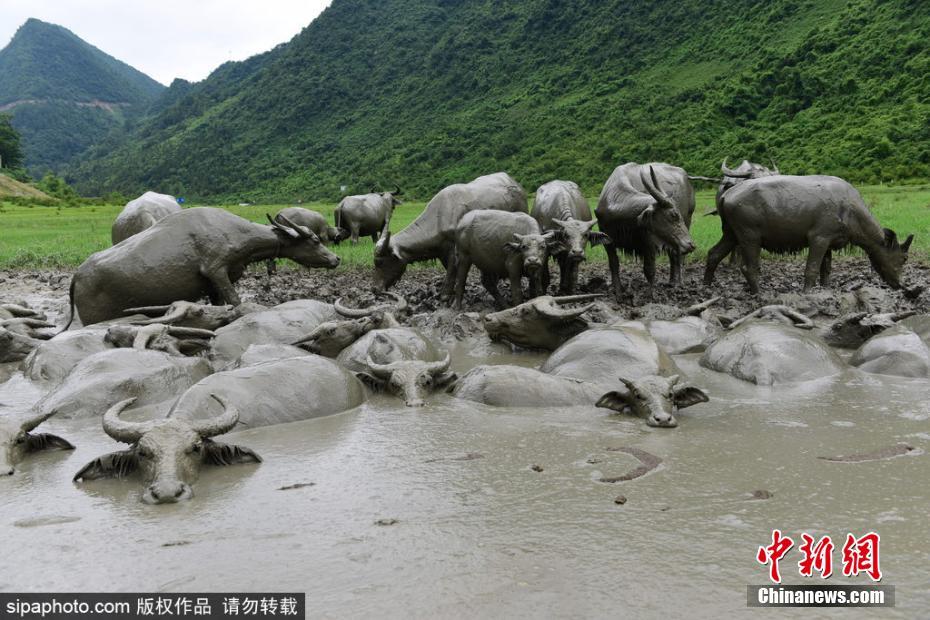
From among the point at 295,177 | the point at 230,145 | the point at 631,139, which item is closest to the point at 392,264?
the point at 631,139

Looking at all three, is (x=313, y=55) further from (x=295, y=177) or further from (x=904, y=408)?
(x=904, y=408)

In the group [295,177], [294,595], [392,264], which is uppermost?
[295,177]

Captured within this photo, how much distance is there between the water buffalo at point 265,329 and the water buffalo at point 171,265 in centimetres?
134

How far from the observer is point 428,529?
3.46 metres

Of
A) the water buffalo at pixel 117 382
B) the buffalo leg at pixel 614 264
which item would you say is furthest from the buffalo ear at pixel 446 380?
the buffalo leg at pixel 614 264

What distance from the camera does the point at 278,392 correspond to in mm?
5645

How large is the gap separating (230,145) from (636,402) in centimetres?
7775

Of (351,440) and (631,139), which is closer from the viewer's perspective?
(351,440)

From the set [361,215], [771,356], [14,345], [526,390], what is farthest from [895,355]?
[361,215]

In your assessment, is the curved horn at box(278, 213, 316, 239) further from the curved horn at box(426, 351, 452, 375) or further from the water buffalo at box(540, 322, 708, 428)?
the water buffalo at box(540, 322, 708, 428)

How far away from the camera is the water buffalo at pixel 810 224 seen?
9.51 metres

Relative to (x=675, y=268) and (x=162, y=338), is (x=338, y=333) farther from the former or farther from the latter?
(x=675, y=268)

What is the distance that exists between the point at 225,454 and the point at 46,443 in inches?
50.5

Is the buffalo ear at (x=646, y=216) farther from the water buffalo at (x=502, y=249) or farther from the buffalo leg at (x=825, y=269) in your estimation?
the buffalo leg at (x=825, y=269)
